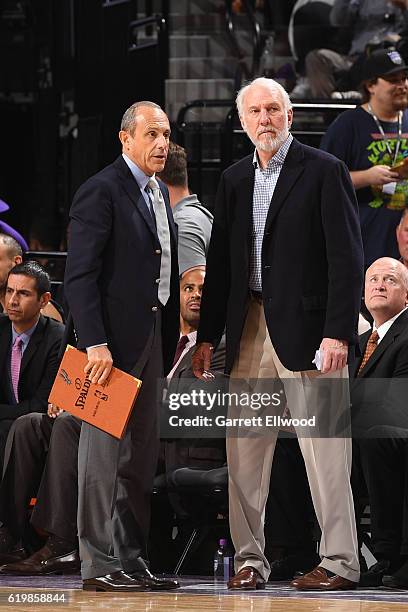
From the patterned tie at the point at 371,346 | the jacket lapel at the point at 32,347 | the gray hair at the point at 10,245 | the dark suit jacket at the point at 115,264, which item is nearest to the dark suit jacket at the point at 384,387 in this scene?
the patterned tie at the point at 371,346

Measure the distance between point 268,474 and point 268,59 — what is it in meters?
6.23

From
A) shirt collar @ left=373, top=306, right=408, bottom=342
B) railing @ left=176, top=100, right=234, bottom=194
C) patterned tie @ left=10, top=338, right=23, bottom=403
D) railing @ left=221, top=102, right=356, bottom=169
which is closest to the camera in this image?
shirt collar @ left=373, top=306, right=408, bottom=342

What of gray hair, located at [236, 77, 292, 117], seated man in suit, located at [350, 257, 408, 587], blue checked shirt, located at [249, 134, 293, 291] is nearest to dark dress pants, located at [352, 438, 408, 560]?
seated man in suit, located at [350, 257, 408, 587]

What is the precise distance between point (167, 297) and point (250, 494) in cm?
85

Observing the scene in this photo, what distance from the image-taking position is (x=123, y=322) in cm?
550

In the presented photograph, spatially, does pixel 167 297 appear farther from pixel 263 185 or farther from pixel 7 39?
pixel 7 39

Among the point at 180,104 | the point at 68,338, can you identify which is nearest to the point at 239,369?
the point at 68,338

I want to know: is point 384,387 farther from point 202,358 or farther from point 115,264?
point 115,264

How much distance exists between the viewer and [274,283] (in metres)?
5.50

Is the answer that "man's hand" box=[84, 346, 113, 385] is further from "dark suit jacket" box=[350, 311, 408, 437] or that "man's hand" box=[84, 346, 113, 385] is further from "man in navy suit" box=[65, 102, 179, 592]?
"dark suit jacket" box=[350, 311, 408, 437]

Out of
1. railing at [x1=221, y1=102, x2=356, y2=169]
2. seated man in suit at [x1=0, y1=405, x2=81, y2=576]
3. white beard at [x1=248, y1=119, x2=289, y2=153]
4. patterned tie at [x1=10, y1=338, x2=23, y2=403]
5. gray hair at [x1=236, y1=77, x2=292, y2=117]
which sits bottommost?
seated man in suit at [x1=0, y1=405, x2=81, y2=576]

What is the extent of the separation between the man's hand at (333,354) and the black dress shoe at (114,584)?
1086 millimetres

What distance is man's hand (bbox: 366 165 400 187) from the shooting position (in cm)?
745

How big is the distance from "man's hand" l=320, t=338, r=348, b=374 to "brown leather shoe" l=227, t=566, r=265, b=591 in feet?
2.74
